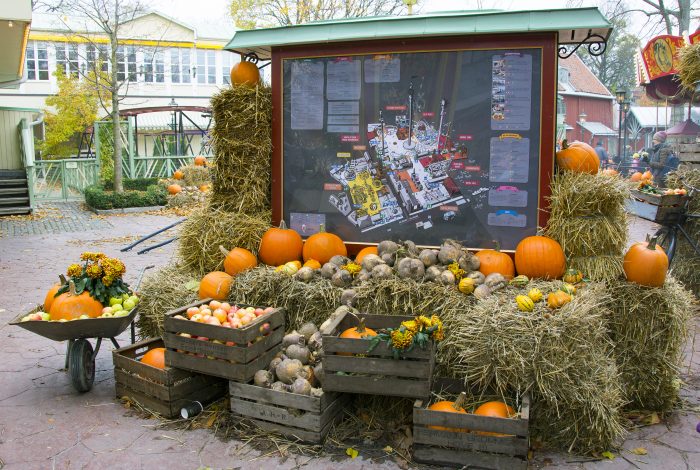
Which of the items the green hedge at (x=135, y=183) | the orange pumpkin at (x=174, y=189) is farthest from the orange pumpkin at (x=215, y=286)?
the green hedge at (x=135, y=183)

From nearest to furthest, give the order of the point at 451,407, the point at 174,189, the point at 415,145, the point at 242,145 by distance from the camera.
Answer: the point at 451,407 → the point at 415,145 → the point at 242,145 → the point at 174,189

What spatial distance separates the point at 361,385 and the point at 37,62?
1671 inches

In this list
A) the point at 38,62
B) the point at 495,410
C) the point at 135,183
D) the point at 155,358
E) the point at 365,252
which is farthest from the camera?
the point at 38,62

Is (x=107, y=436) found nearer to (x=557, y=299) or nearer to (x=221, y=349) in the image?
(x=221, y=349)

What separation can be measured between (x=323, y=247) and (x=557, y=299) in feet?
7.69

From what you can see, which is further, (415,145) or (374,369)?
(415,145)

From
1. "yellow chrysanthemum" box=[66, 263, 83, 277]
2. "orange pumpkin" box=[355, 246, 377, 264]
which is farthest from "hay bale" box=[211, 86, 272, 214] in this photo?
"yellow chrysanthemum" box=[66, 263, 83, 277]

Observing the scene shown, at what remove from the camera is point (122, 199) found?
1888cm

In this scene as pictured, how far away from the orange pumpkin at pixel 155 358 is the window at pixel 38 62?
1594 inches

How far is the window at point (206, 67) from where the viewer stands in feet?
143

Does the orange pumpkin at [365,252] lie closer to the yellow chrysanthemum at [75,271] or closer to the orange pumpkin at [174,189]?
the yellow chrysanthemum at [75,271]

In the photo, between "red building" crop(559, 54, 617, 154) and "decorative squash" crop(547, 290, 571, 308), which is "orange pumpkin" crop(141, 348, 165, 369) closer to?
"decorative squash" crop(547, 290, 571, 308)

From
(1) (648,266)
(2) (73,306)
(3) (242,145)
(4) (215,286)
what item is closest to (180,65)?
(3) (242,145)

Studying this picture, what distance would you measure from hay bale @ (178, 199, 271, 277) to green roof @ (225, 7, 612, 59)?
1.71 m
